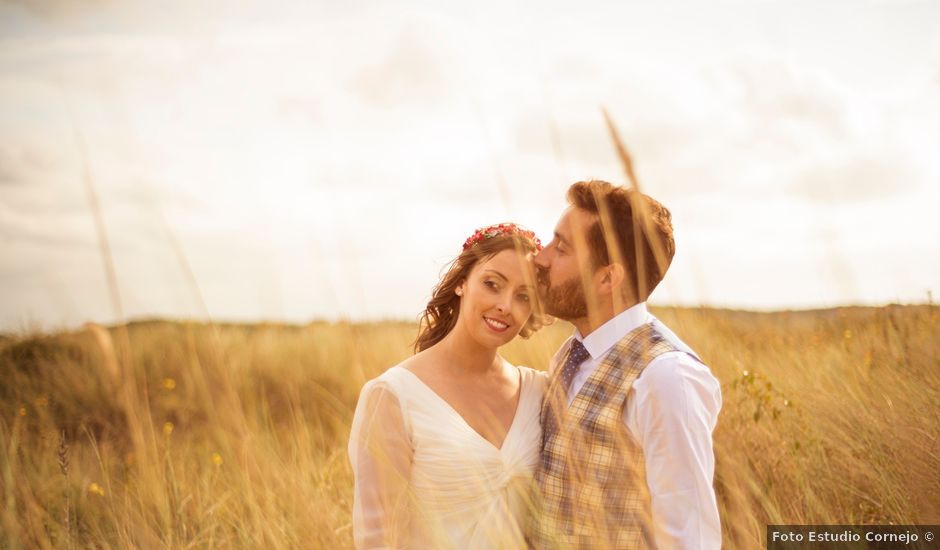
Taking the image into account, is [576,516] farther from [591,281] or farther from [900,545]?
[900,545]

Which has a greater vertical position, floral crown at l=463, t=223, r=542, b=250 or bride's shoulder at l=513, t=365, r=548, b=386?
floral crown at l=463, t=223, r=542, b=250

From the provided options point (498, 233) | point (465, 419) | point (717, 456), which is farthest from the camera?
point (717, 456)

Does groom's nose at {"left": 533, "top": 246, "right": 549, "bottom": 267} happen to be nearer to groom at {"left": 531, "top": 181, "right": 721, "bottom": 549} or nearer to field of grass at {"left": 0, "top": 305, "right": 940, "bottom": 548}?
groom at {"left": 531, "top": 181, "right": 721, "bottom": 549}

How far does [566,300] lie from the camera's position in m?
2.82

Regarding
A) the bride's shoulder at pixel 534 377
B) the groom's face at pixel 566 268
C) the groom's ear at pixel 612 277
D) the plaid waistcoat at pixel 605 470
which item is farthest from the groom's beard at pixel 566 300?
the bride's shoulder at pixel 534 377

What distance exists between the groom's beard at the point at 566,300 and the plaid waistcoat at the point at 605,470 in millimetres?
324

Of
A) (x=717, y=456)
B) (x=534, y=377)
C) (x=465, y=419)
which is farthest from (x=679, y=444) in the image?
(x=717, y=456)

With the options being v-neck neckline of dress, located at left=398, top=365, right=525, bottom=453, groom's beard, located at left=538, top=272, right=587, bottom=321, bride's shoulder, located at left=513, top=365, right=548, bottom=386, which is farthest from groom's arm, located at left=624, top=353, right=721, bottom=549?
bride's shoulder, located at left=513, top=365, right=548, bottom=386

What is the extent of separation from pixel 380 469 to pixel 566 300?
1026mm

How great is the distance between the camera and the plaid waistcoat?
2377 mm

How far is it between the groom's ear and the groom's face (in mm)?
54

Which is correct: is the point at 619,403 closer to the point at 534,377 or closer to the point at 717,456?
the point at 534,377

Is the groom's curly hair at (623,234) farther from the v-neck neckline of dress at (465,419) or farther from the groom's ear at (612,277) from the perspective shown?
the v-neck neckline of dress at (465,419)

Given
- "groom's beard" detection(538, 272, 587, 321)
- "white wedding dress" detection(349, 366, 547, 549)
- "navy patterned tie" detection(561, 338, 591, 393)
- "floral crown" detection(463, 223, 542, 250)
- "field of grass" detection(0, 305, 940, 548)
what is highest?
"floral crown" detection(463, 223, 542, 250)
